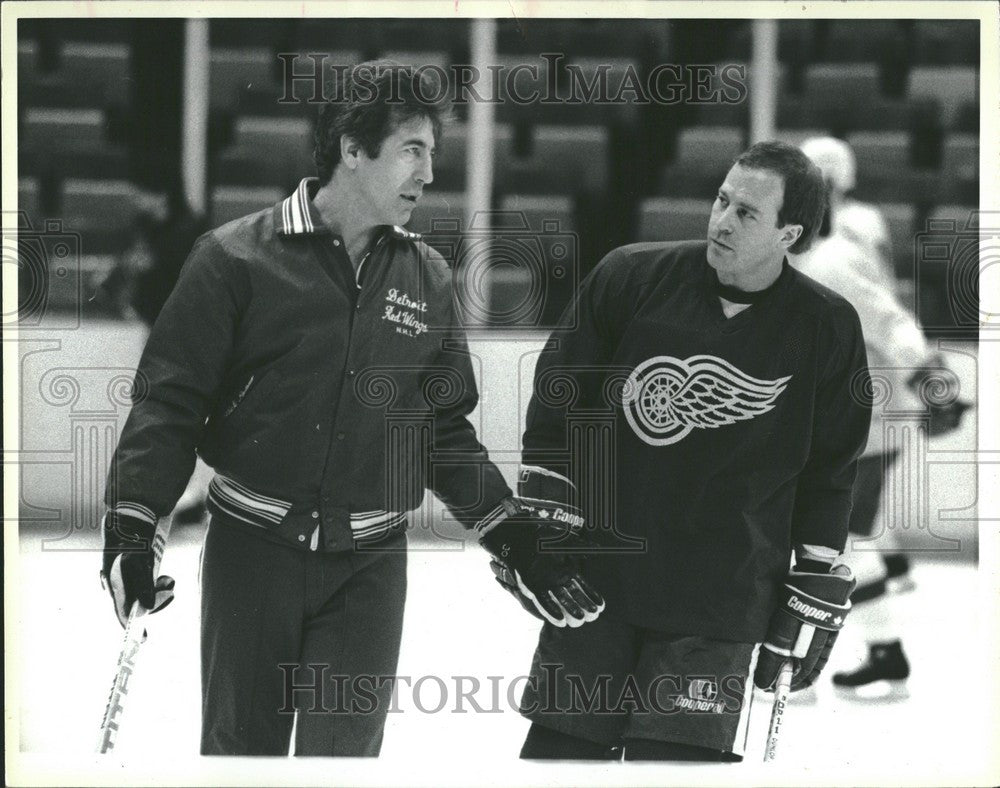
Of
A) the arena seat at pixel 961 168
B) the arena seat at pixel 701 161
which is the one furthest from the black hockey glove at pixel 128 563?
the arena seat at pixel 961 168

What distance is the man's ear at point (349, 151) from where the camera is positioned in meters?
2.47

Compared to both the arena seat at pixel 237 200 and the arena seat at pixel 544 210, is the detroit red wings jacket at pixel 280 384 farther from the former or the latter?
the arena seat at pixel 544 210

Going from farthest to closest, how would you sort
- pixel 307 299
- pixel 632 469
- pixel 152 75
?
1. pixel 152 75
2. pixel 632 469
3. pixel 307 299

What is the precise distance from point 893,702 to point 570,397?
43.5 inches

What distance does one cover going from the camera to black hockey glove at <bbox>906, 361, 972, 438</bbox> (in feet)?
9.04

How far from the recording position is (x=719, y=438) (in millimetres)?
2473

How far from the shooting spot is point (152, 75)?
2.72 m

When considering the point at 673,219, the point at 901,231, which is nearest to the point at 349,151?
the point at 673,219

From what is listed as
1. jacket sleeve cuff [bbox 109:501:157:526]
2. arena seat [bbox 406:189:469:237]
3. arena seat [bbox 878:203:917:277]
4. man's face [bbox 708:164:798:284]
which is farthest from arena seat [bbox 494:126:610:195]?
jacket sleeve cuff [bbox 109:501:157:526]

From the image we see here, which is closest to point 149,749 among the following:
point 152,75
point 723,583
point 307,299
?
point 307,299

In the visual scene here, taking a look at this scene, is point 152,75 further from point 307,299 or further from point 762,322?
point 762,322

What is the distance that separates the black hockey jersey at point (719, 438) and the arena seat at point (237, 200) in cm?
78

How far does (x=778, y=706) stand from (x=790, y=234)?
1.03 m

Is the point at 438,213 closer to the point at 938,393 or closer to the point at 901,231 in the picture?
the point at 901,231
